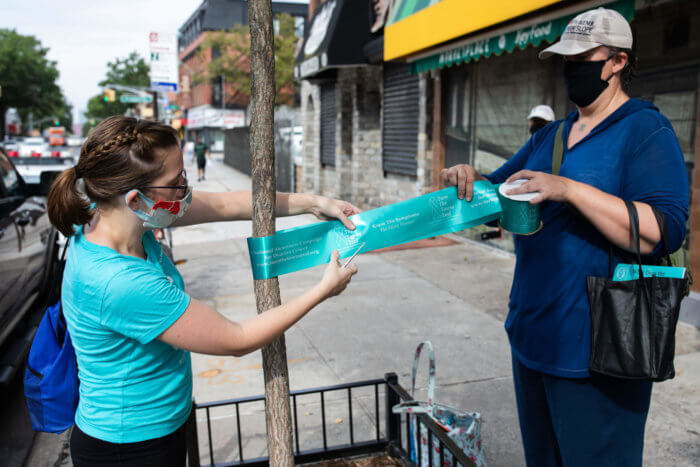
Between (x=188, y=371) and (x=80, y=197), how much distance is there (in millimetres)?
654

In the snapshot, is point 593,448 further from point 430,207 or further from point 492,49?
point 492,49

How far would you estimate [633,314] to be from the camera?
1729 millimetres

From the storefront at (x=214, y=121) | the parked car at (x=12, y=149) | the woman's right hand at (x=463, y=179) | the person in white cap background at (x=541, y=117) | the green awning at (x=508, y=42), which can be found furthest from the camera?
the storefront at (x=214, y=121)

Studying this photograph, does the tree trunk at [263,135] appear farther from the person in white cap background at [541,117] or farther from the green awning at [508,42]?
the person in white cap background at [541,117]

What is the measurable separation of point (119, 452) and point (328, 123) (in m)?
14.4

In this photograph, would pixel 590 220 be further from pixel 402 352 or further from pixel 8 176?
pixel 8 176

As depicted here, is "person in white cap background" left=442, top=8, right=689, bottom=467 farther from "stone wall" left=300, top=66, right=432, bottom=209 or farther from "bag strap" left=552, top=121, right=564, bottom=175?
"stone wall" left=300, top=66, right=432, bottom=209

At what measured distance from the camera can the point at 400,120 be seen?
11445mm

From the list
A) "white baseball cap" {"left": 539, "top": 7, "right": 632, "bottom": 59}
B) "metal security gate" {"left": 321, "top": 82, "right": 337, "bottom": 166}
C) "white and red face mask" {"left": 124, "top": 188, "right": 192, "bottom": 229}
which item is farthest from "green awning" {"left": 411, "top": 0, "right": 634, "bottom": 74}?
"metal security gate" {"left": 321, "top": 82, "right": 337, "bottom": 166}

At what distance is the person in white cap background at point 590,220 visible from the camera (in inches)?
66.6

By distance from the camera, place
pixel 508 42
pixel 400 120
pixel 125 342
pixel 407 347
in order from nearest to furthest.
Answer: pixel 125 342, pixel 407 347, pixel 508 42, pixel 400 120

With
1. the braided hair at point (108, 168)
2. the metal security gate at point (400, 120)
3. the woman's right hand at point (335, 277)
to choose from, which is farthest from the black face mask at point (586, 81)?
the metal security gate at point (400, 120)

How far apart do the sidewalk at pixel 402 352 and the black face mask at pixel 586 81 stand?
2.13 meters

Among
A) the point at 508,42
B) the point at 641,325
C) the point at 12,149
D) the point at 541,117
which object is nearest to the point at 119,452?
the point at 641,325
